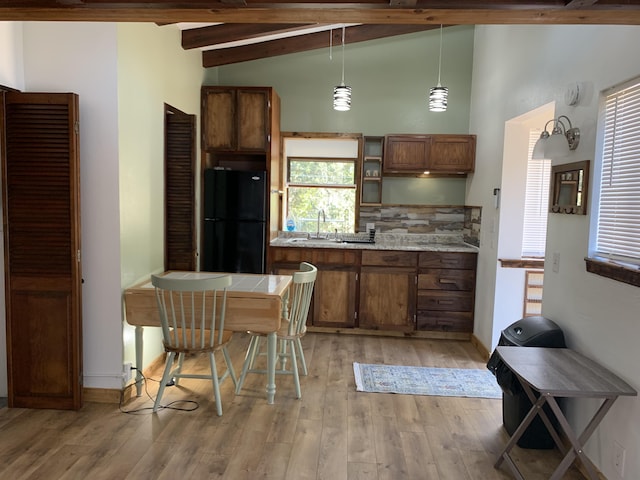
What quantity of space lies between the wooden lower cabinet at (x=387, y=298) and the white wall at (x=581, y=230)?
81cm

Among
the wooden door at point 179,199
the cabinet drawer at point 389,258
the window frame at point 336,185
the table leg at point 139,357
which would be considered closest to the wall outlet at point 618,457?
the cabinet drawer at point 389,258

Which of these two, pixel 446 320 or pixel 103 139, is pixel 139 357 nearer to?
pixel 103 139

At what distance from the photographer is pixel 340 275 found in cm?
469

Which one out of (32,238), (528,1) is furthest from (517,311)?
(32,238)

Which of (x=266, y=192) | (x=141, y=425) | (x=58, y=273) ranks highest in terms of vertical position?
(x=266, y=192)

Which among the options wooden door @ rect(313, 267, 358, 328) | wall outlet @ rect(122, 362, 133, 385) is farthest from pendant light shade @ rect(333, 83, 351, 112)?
wall outlet @ rect(122, 362, 133, 385)

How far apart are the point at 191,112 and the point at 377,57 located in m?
2.09

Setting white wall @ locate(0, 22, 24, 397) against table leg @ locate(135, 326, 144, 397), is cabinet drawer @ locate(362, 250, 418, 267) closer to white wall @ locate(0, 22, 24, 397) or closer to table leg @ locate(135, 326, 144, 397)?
table leg @ locate(135, 326, 144, 397)

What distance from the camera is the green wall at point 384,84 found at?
5.02 metres

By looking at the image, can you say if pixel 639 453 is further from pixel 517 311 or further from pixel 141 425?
pixel 141 425

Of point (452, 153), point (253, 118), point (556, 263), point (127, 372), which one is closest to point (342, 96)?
point (253, 118)

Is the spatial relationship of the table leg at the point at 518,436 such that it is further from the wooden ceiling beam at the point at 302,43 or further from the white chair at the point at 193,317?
the wooden ceiling beam at the point at 302,43

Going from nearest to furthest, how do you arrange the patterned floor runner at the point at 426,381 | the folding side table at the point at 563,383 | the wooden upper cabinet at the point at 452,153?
the folding side table at the point at 563,383 → the patterned floor runner at the point at 426,381 → the wooden upper cabinet at the point at 452,153

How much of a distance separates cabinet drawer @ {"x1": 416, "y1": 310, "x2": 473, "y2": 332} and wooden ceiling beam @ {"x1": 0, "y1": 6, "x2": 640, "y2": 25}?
3.35m
